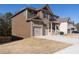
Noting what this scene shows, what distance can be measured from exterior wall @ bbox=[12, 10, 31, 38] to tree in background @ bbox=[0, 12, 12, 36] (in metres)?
0.27

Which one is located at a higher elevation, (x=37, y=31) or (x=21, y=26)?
(x=21, y=26)

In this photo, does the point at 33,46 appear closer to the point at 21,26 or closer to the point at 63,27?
the point at 21,26

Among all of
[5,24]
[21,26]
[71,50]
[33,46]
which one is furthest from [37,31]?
[71,50]

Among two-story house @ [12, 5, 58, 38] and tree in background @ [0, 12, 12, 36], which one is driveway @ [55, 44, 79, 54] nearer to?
two-story house @ [12, 5, 58, 38]

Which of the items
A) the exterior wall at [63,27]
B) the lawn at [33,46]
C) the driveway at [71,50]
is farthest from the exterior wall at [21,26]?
the driveway at [71,50]

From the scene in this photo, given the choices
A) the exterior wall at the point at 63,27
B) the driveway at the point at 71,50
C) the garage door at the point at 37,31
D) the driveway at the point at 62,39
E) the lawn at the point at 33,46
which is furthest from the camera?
the garage door at the point at 37,31

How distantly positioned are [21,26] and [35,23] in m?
0.85

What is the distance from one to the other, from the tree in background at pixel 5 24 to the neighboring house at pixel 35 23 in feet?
0.88

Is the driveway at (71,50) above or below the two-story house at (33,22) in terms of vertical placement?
below

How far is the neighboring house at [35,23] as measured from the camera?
11328 millimetres

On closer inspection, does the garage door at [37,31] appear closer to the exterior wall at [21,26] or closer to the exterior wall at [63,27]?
the exterior wall at [21,26]

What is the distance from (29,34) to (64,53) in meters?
2.46

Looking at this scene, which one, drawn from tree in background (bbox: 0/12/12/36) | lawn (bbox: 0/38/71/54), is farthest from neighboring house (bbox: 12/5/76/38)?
lawn (bbox: 0/38/71/54)

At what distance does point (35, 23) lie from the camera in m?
11.7
